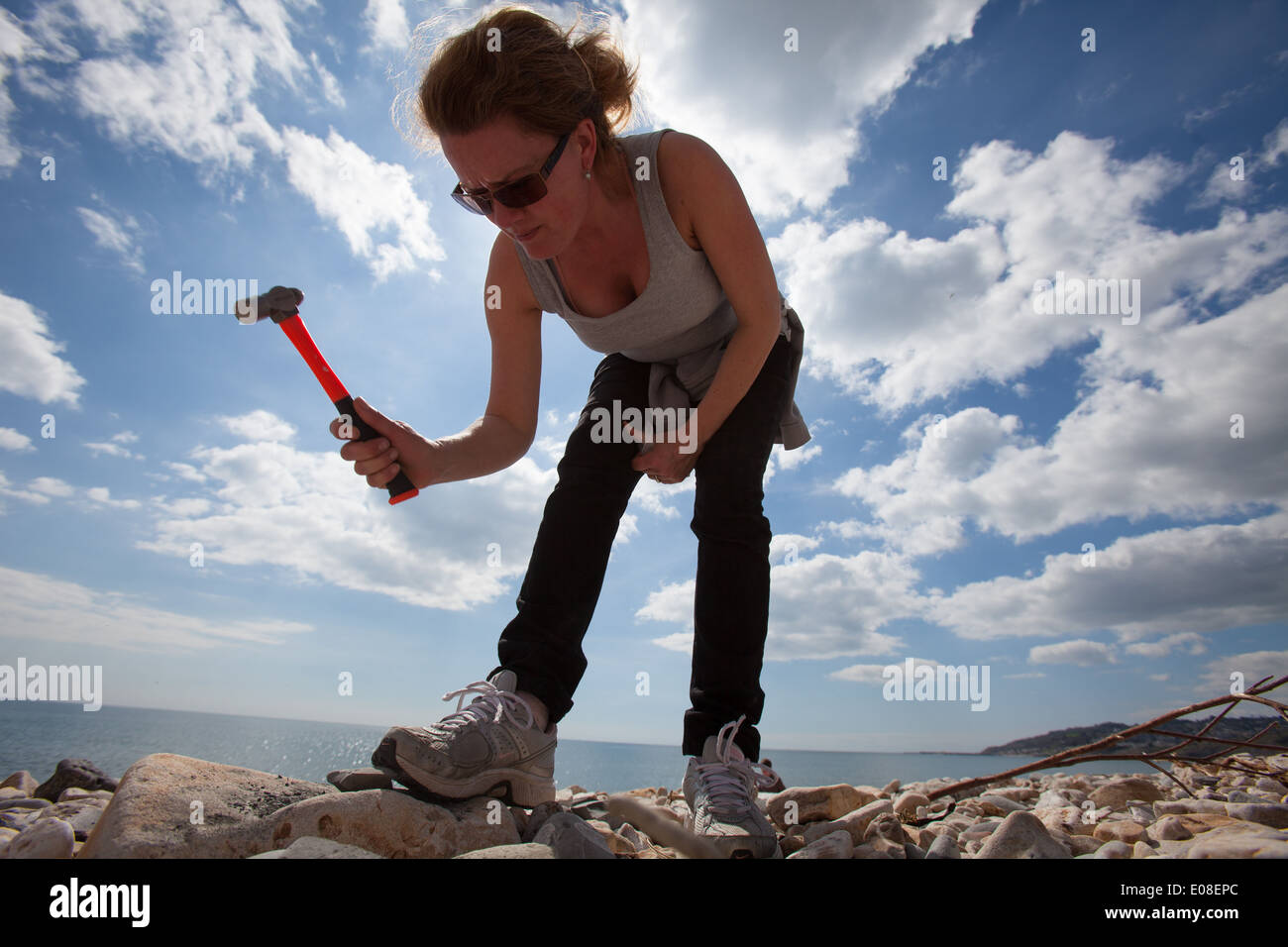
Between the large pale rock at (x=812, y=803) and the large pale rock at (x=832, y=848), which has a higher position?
the large pale rock at (x=832, y=848)

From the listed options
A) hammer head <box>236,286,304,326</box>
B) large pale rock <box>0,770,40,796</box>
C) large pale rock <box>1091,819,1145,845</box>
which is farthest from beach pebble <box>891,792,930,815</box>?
large pale rock <box>0,770,40,796</box>

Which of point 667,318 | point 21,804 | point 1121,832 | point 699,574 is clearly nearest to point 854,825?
point 1121,832

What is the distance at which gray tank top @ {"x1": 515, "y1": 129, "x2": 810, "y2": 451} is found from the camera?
2467 mm

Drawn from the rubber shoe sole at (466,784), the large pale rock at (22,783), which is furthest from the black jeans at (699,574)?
the large pale rock at (22,783)

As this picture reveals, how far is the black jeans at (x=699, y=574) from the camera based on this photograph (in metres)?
2.28

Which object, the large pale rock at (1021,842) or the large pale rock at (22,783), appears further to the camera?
the large pale rock at (22,783)

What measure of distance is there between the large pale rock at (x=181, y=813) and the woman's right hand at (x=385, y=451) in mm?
988

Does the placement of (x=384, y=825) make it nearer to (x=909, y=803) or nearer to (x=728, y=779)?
(x=728, y=779)

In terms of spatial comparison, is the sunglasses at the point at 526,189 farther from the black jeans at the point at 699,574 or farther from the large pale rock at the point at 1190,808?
the large pale rock at the point at 1190,808
